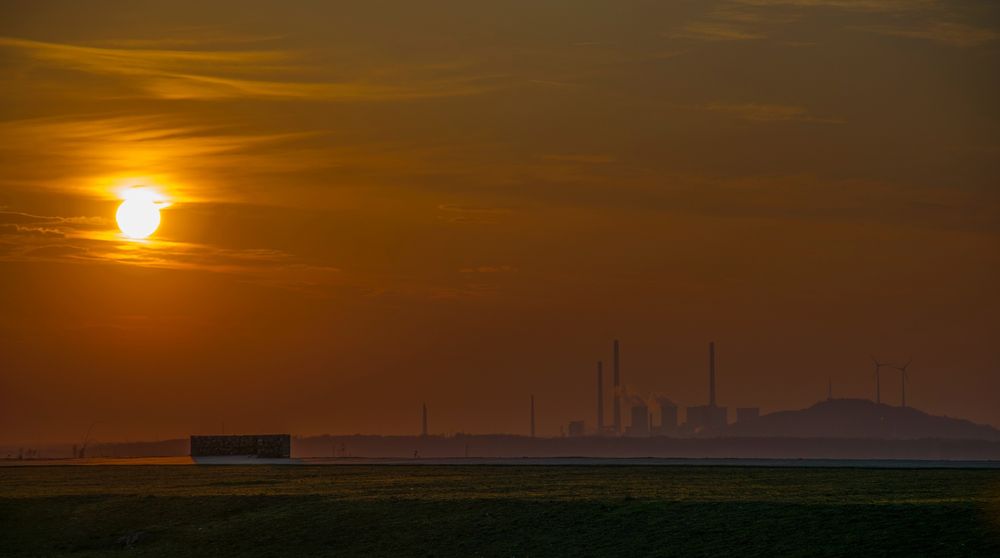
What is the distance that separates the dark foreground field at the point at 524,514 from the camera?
1699 inches

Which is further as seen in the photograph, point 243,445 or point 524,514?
point 243,445

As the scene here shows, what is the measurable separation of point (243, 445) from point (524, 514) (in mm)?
46126

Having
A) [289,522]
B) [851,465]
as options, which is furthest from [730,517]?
[851,465]

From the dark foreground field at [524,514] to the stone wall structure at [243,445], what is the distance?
1990cm

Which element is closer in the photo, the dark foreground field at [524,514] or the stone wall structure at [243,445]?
the dark foreground field at [524,514]

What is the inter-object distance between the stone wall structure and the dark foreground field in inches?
783

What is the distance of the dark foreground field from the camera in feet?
142

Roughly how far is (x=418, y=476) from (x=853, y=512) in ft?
93.7

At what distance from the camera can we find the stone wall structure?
299ft

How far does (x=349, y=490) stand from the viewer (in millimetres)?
61469

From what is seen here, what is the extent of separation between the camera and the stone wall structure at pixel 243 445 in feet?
299

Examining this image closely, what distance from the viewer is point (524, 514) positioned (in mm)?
50500

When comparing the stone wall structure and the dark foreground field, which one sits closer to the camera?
the dark foreground field

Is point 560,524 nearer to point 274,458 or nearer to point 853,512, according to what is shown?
point 853,512
